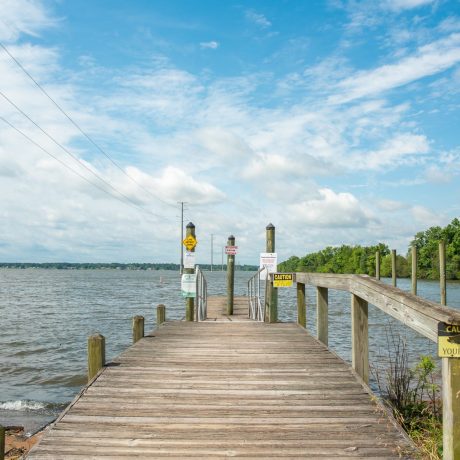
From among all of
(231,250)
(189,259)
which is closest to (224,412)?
(189,259)

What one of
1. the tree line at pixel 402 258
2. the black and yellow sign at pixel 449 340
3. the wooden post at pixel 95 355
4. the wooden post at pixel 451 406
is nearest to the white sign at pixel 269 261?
the wooden post at pixel 95 355

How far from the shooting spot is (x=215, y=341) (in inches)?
290

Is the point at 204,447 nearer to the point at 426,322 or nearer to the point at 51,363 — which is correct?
the point at 426,322

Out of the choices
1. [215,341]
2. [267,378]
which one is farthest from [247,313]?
[267,378]

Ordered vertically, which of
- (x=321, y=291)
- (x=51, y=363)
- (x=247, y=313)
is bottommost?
(x=51, y=363)

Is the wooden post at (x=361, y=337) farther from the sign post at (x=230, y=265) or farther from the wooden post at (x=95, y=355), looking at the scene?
the sign post at (x=230, y=265)

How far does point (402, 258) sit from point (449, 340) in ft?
290

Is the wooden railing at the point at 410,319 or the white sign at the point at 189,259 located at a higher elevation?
the white sign at the point at 189,259

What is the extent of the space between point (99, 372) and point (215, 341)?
237 cm

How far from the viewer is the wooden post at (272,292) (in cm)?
974

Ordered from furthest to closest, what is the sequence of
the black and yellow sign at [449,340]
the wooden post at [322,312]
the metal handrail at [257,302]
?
the metal handrail at [257,302] < the wooden post at [322,312] < the black and yellow sign at [449,340]

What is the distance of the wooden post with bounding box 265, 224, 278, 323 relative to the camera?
9.74 m

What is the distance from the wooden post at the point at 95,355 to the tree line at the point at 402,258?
195 feet

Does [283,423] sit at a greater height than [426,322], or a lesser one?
lesser
